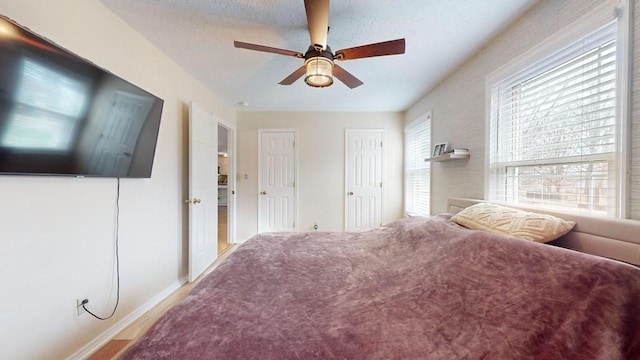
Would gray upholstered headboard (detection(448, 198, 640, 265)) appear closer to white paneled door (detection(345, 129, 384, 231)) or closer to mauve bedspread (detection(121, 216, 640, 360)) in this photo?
mauve bedspread (detection(121, 216, 640, 360))

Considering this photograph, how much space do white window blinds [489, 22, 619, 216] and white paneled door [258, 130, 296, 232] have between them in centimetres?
294

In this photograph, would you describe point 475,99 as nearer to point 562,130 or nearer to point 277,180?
point 562,130

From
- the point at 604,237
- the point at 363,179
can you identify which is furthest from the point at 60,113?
the point at 363,179

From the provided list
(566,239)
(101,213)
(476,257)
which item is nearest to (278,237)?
(101,213)

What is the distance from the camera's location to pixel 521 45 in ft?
5.46

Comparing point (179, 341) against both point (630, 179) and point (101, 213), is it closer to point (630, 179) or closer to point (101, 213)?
point (101, 213)

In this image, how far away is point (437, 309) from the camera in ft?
2.88

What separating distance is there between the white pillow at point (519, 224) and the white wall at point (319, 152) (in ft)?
8.64

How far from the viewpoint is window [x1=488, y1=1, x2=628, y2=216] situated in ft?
3.76

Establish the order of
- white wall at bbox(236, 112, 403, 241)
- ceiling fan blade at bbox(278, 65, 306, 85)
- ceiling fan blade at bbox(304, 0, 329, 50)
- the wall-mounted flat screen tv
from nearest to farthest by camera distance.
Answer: the wall-mounted flat screen tv < ceiling fan blade at bbox(304, 0, 329, 50) < ceiling fan blade at bbox(278, 65, 306, 85) < white wall at bbox(236, 112, 403, 241)

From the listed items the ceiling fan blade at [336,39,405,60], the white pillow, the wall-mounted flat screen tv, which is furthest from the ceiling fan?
the white pillow

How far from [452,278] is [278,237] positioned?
1329 millimetres

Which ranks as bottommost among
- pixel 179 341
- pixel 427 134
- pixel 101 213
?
pixel 179 341

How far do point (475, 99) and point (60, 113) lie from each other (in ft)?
10.1
